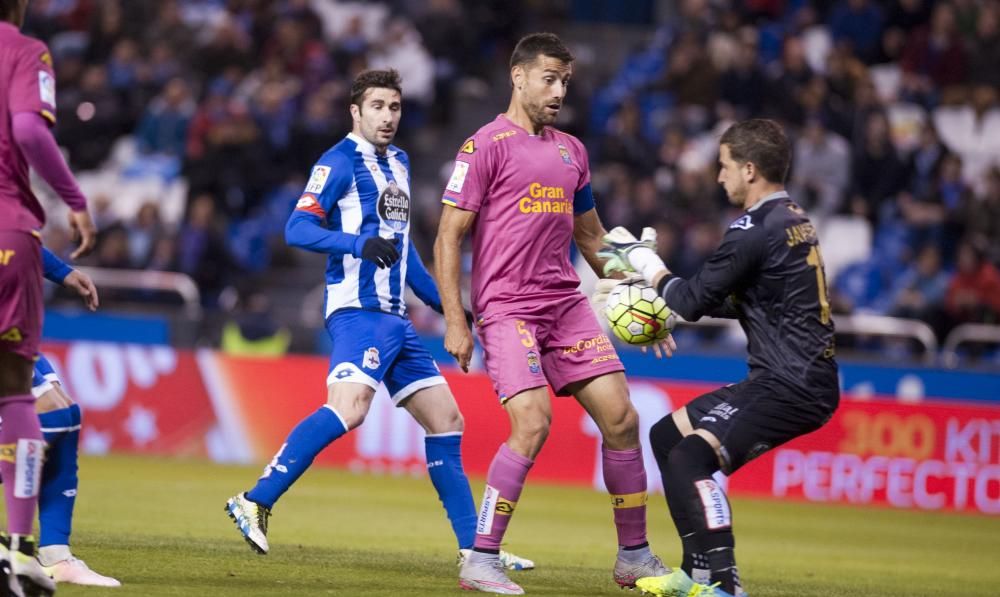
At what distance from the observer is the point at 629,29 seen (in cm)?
2552

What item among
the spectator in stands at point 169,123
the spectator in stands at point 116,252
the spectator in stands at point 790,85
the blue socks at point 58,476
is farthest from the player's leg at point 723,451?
the spectator in stands at point 169,123

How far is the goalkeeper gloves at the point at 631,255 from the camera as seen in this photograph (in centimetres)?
757

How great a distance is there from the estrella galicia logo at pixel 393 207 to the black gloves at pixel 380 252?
2.49ft

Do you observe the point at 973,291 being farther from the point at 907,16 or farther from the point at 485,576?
the point at 485,576

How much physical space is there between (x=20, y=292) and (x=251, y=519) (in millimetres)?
2234

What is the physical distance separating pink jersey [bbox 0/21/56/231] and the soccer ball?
9.85ft

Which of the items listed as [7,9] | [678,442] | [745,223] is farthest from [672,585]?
[7,9]

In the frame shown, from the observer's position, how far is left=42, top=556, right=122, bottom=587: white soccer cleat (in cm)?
722

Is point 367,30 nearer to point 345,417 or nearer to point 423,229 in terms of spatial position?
point 423,229

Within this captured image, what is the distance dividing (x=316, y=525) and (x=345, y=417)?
3.50m

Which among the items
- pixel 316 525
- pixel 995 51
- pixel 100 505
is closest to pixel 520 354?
pixel 316 525

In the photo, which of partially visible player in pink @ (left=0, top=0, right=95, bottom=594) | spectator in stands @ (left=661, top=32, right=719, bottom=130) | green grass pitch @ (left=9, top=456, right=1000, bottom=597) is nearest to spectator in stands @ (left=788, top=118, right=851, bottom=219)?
spectator in stands @ (left=661, top=32, right=719, bottom=130)

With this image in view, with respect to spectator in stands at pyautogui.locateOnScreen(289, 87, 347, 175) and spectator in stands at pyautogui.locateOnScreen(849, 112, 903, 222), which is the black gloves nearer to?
spectator in stands at pyautogui.locateOnScreen(849, 112, 903, 222)

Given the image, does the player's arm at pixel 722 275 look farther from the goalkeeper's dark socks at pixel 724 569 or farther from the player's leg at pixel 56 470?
the player's leg at pixel 56 470
